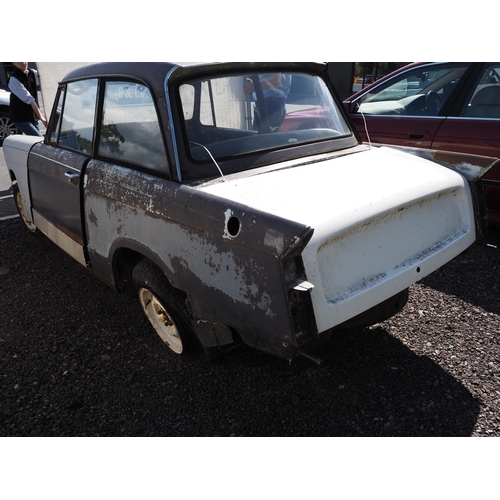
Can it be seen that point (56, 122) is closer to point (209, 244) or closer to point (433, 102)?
point (209, 244)

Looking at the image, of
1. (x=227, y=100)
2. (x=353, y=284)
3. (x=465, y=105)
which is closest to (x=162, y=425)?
(x=353, y=284)

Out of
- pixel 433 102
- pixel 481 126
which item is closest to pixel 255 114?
pixel 481 126

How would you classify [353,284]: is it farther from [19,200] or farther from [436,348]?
[19,200]

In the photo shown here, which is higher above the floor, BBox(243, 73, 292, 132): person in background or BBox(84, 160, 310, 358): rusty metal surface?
BBox(243, 73, 292, 132): person in background

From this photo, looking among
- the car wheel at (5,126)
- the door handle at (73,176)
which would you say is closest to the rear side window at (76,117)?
the door handle at (73,176)

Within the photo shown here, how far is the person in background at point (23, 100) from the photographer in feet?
21.1

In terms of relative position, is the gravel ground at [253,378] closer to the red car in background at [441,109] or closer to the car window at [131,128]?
the car window at [131,128]

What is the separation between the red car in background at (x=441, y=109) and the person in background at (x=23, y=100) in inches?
177

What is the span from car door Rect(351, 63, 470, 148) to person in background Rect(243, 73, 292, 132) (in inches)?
62.1

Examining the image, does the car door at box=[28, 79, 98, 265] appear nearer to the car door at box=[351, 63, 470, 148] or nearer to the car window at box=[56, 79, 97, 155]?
the car window at box=[56, 79, 97, 155]

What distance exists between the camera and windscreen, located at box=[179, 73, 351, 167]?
2684 mm


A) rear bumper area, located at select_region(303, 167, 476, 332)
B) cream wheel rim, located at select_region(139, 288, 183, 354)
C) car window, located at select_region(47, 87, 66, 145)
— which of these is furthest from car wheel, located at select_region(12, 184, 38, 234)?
rear bumper area, located at select_region(303, 167, 476, 332)

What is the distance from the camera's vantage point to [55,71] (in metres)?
10.7

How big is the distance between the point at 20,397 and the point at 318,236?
2028 mm
